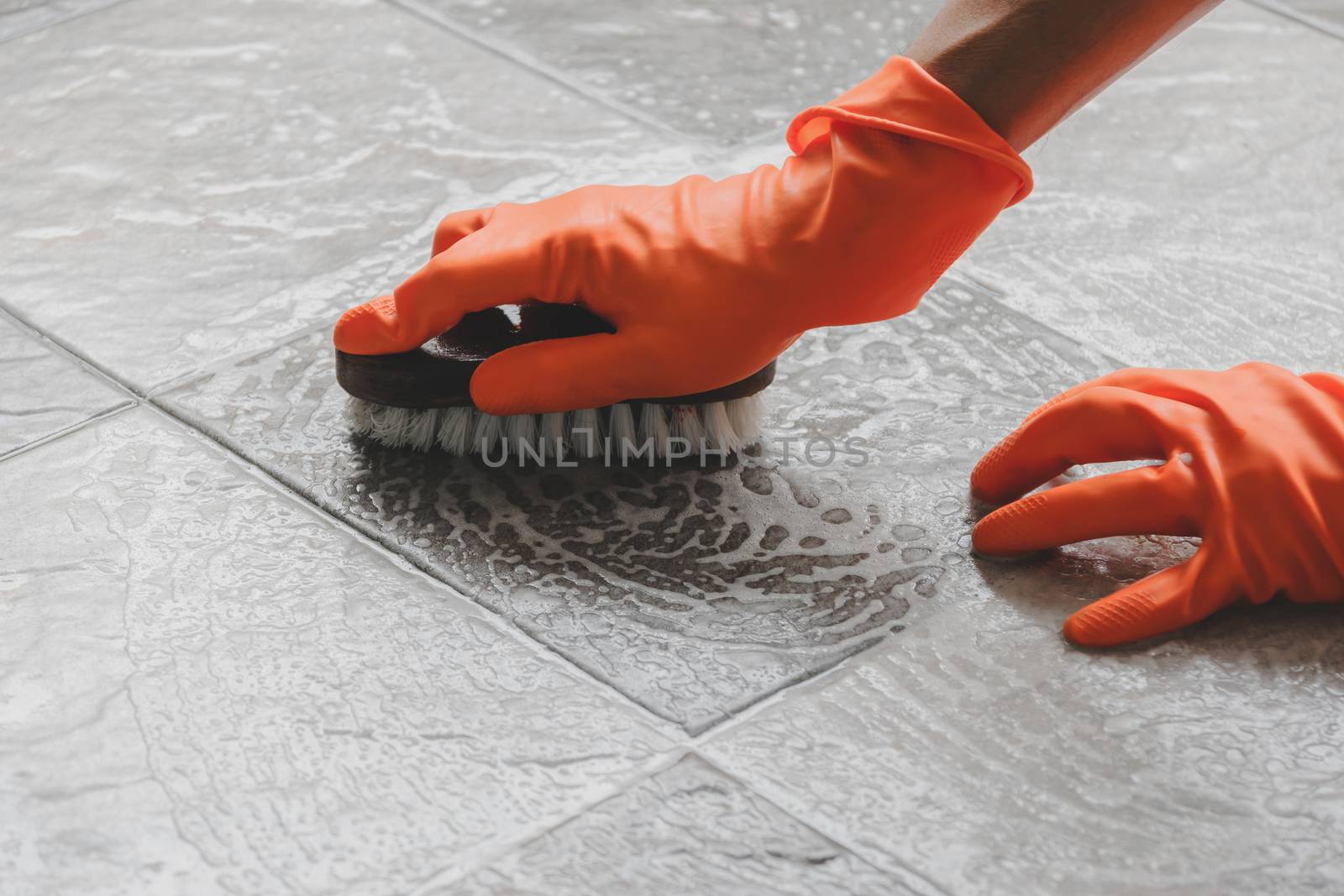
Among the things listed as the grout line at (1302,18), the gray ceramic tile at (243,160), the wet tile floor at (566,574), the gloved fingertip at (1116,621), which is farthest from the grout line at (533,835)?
the grout line at (1302,18)

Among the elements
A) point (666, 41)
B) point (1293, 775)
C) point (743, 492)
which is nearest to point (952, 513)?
point (743, 492)

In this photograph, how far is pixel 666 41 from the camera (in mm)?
1866

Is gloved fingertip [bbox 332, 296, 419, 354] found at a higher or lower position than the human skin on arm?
lower

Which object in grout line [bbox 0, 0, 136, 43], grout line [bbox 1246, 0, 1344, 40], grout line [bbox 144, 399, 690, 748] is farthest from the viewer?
grout line [bbox 1246, 0, 1344, 40]

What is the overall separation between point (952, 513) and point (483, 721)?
41 cm

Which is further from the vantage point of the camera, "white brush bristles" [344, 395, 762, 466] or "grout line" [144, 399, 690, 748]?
"white brush bristles" [344, 395, 762, 466]

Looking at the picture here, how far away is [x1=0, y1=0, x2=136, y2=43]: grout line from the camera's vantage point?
1.81 m

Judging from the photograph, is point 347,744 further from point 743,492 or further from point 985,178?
point 985,178

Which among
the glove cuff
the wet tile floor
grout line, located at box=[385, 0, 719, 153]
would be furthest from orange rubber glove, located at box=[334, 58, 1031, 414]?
grout line, located at box=[385, 0, 719, 153]

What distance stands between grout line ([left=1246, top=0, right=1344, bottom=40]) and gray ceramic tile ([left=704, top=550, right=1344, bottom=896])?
3.80 feet

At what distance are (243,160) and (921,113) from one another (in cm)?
79

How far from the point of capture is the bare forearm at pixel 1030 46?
1127 mm

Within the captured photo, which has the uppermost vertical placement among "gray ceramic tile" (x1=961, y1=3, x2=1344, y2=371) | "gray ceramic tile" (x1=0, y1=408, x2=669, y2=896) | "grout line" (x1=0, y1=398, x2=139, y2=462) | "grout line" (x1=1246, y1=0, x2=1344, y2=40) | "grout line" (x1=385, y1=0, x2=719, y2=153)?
"grout line" (x1=1246, y1=0, x2=1344, y2=40)

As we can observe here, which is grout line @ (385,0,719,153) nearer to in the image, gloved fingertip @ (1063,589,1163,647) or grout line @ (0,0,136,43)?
grout line @ (0,0,136,43)
